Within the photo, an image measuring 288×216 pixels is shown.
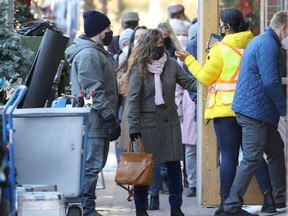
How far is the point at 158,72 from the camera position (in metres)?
9.91

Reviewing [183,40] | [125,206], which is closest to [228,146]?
[125,206]

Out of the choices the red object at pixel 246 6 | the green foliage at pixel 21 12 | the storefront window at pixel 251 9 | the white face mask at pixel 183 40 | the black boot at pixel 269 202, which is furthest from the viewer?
the red object at pixel 246 6

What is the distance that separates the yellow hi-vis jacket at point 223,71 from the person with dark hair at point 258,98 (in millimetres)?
238

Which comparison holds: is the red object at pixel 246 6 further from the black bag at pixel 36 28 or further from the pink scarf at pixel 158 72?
the pink scarf at pixel 158 72

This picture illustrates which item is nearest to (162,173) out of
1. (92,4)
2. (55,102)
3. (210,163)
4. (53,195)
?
(210,163)

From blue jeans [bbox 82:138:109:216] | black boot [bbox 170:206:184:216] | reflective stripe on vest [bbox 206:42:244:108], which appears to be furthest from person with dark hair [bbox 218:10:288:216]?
blue jeans [bbox 82:138:109:216]

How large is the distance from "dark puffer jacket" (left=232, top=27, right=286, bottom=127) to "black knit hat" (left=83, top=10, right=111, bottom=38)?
53.2 inches

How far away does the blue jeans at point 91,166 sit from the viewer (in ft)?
31.2

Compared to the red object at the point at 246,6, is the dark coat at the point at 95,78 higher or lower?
lower

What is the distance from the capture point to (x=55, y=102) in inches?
345

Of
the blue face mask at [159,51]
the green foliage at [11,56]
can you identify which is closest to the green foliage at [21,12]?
the green foliage at [11,56]

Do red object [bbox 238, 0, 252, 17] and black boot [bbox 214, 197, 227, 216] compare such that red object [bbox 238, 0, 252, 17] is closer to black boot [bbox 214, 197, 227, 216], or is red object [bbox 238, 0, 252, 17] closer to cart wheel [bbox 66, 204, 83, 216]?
black boot [bbox 214, 197, 227, 216]

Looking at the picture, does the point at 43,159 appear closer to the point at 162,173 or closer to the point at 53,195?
the point at 53,195

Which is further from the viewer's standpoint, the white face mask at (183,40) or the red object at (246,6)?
the red object at (246,6)
